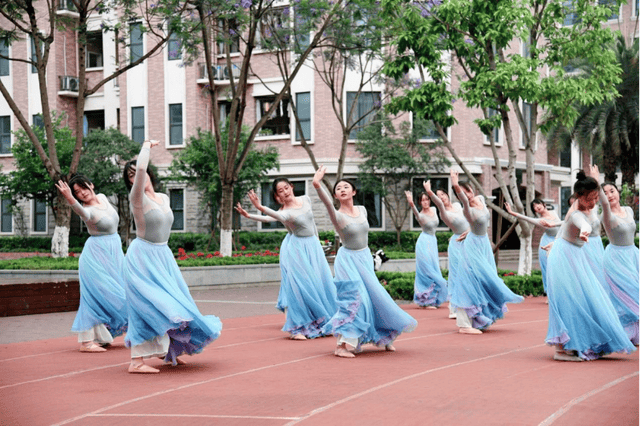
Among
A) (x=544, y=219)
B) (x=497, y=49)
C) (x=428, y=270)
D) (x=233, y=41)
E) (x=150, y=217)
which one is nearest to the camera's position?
(x=150, y=217)

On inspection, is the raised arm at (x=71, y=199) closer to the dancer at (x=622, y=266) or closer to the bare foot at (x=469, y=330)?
the bare foot at (x=469, y=330)

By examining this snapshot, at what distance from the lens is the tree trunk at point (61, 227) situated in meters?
21.7

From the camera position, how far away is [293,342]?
11555 mm

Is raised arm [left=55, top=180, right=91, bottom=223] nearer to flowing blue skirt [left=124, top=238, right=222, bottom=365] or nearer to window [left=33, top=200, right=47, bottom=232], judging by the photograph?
flowing blue skirt [left=124, top=238, right=222, bottom=365]

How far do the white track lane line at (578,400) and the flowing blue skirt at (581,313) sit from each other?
0.66 metres

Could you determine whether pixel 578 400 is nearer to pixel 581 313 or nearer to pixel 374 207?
pixel 581 313

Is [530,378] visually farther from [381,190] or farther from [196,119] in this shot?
[196,119]

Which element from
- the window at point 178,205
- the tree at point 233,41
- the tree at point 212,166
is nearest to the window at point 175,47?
the tree at point 233,41

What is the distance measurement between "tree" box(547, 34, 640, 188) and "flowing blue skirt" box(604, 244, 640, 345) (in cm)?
2237

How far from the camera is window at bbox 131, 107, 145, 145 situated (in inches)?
1543

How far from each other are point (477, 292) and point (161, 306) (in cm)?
539

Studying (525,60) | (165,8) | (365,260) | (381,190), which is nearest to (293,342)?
(365,260)

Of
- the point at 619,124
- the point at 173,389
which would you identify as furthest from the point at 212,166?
the point at 173,389

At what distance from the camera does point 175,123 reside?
3847 cm
